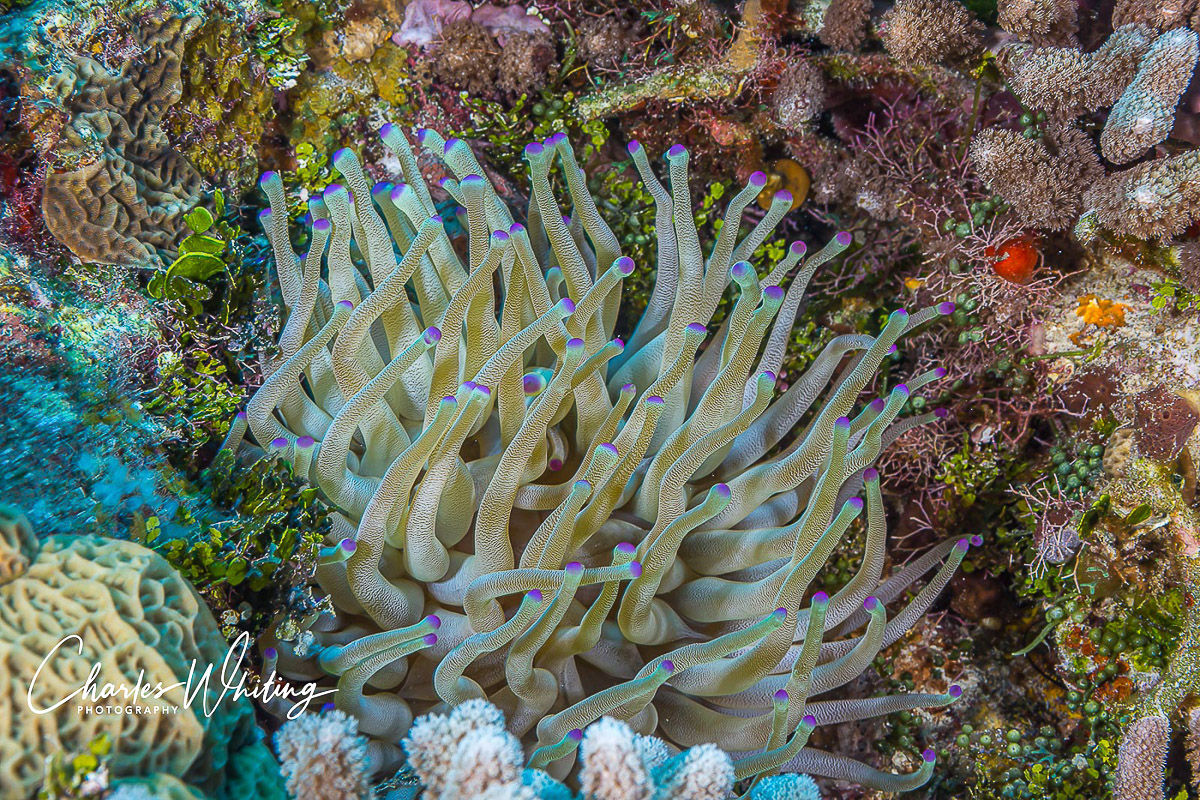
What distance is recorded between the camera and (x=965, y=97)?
2873mm

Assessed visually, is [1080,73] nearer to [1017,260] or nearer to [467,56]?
[1017,260]

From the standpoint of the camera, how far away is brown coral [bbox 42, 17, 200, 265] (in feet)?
7.27

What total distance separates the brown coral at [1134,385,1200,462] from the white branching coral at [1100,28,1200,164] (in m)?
0.82

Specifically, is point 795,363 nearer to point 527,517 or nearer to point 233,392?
point 527,517

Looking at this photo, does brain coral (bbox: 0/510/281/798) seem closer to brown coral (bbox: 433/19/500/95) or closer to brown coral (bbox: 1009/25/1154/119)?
brown coral (bbox: 433/19/500/95)

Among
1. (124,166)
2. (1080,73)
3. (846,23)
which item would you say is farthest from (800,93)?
(124,166)

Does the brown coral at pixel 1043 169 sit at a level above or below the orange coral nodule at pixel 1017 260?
above

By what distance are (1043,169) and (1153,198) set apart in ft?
1.13

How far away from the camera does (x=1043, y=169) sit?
2.59 metres

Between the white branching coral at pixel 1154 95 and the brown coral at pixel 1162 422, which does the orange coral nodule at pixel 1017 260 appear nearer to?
the white branching coral at pixel 1154 95

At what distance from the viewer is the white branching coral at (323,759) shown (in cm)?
154

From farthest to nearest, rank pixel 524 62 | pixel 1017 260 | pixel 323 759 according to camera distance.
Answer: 1. pixel 524 62
2. pixel 1017 260
3. pixel 323 759

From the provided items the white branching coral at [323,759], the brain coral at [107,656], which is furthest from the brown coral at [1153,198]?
the brain coral at [107,656]

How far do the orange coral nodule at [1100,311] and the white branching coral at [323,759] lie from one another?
2818mm
